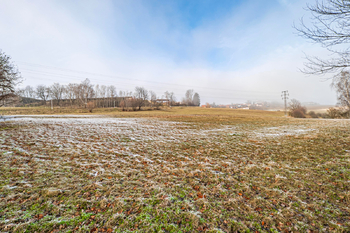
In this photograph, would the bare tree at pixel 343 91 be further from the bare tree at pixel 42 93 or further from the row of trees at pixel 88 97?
the bare tree at pixel 42 93

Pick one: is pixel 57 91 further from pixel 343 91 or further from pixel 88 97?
pixel 343 91

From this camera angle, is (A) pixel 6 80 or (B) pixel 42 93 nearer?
(A) pixel 6 80

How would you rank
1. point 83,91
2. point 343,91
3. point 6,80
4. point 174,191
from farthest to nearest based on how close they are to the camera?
point 83,91 → point 343,91 → point 6,80 → point 174,191

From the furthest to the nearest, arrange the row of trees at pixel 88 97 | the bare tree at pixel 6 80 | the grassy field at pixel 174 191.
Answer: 1. the row of trees at pixel 88 97
2. the bare tree at pixel 6 80
3. the grassy field at pixel 174 191

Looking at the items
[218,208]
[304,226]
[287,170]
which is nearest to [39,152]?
[218,208]

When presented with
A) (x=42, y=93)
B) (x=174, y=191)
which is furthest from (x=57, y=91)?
(x=174, y=191)

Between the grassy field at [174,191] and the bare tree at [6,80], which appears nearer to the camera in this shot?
the grassy field at [174,191]

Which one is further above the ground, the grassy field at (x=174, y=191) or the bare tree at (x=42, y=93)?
the bare tree at (x=42, y=93)

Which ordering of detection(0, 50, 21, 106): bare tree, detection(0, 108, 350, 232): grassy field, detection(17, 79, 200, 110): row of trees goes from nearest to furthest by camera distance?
detection(0, 108, 350, 232): grassy field < detection(0, 50, 21, 106): bare tree < detection(17, 79, 200, 110): row of trees

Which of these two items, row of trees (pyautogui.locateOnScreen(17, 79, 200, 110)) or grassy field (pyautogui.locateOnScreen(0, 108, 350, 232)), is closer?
grassy field (pyautogui.locateOnScreen(0, 108, 350, 232))

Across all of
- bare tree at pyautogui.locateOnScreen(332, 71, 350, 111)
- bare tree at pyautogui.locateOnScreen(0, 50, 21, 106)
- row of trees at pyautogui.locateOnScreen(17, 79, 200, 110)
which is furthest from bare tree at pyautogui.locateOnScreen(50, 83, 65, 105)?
bare tree at pyautogui.locateOnScreen(332, 71, 350, 111)

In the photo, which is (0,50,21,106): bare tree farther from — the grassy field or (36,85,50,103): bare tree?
(36,85,50,103): bare tree

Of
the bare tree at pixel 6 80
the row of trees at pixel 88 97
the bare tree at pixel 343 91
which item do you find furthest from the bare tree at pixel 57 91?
the bare tree at pixel 343 91

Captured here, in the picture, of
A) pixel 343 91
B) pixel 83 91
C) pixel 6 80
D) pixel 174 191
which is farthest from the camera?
pixel 83 91
